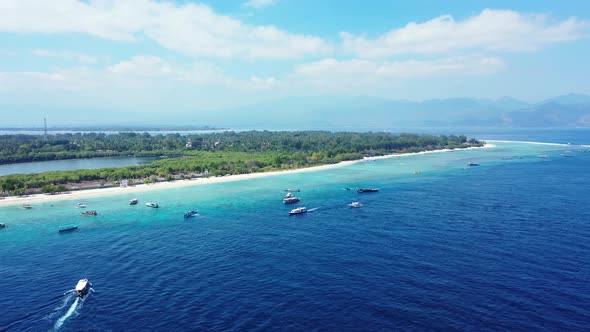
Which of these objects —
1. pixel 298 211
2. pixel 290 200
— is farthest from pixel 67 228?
pixel 290 200

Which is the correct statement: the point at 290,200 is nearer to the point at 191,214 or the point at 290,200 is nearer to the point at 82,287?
the point at 191,214

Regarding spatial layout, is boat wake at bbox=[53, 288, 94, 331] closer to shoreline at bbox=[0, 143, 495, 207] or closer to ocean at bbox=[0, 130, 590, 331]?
ocean at bbox=[0, 130, 590, 331]

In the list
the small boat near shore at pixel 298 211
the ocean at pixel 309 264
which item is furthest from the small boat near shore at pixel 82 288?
the small boat near shore at pixel 298 211

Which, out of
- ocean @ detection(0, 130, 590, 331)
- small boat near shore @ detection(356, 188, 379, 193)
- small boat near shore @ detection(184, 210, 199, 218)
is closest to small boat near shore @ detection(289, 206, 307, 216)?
ocean @ detection(0, 130, 590, 331)

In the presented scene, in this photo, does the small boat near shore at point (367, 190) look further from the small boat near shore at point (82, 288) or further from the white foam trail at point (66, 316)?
the white foam trail at point (66, 316)

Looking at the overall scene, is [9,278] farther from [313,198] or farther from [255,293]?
[313,198]

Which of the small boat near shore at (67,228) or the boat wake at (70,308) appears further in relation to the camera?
the small boat near shore at (67,228)
